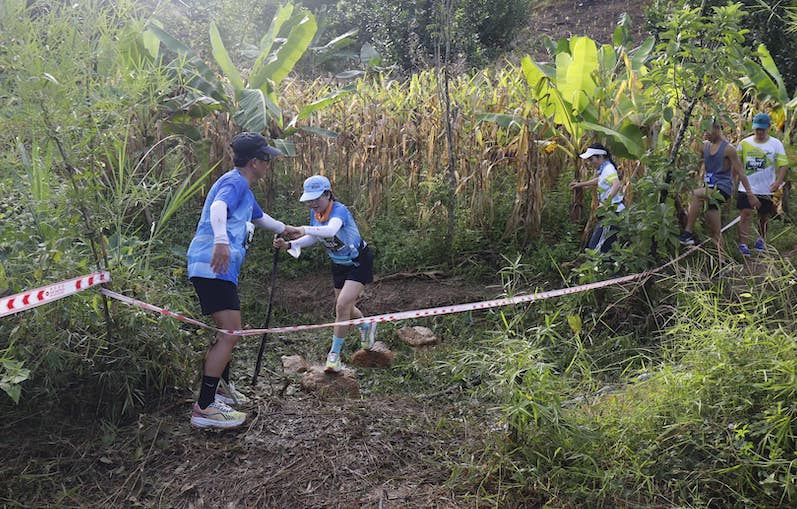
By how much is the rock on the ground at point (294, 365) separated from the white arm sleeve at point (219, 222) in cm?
172

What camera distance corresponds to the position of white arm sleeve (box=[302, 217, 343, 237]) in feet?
16.7

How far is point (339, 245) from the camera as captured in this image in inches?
217

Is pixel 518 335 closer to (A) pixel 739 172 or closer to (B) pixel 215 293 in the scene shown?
(B) pixel 215 293

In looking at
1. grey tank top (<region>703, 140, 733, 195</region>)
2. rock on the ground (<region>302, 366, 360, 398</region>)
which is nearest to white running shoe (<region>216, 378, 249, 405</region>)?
rock on the ground (<region>302, 366, 360, 398</region>)

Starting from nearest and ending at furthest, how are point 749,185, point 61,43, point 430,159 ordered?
1. point 61,43
2. point 749,185
3. point 430,159

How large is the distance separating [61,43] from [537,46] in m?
13.4

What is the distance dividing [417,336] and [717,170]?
11.2 feet

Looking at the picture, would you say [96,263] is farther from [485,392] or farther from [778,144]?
[778,144]

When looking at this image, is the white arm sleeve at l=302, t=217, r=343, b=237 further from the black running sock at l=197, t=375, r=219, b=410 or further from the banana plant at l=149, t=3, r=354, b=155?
the banana plant at l=149, t=3, r=354, b=155

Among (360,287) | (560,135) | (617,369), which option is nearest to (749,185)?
(560,135)

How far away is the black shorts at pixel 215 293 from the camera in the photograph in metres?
4.24

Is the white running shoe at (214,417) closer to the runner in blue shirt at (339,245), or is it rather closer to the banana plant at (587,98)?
the runner in blue shirt at (339,245)

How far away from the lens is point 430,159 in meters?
7.93

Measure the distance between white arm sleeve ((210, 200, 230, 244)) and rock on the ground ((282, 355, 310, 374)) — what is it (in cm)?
172
